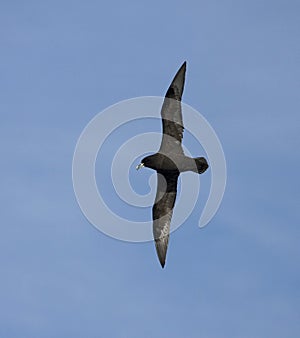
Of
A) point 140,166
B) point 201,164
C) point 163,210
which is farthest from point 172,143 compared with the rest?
point 163,210

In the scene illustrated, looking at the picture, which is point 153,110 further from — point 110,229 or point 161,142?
point 110,229

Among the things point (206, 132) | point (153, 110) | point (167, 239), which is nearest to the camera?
point (206, 132)

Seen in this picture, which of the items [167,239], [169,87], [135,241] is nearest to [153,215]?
[167,239]

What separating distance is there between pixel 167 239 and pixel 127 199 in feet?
14.5

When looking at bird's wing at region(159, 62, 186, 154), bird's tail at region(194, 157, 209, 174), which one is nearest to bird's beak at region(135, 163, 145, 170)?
bird's wing at region(159, 62, 186, 154)

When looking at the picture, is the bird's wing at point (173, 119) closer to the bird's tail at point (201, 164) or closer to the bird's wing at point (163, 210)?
the bird's wing at point (163, 210)

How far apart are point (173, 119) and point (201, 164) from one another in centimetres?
339

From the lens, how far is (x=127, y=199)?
35094 mm

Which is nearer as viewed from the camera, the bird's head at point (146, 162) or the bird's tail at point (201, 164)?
the bird's tail at point (201, 164)

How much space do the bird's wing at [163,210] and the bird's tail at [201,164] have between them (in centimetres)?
330

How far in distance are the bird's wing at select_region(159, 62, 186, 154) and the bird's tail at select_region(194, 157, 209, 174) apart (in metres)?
2.14

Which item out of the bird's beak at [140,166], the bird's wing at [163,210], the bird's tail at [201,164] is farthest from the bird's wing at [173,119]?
the bird's tail at [201,164]

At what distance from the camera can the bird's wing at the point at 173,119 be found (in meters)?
36.1

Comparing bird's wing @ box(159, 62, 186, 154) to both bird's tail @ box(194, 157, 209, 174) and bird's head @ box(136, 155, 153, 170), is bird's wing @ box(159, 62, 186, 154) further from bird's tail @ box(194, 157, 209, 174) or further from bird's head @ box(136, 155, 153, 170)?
bird's tail @ box(194, 157, 209, 174)
